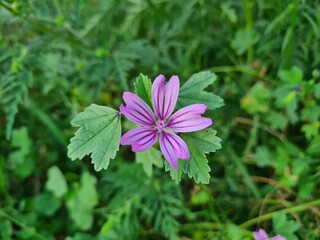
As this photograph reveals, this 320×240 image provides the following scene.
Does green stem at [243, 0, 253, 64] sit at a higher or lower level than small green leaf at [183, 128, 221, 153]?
higher

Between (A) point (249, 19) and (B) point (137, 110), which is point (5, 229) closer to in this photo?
(B) point (137, 110)

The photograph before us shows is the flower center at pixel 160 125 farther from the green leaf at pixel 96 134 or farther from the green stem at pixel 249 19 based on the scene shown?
the green stem at pixel 249 19

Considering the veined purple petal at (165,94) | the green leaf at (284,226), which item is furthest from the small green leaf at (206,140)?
the green leaf at (284,226)

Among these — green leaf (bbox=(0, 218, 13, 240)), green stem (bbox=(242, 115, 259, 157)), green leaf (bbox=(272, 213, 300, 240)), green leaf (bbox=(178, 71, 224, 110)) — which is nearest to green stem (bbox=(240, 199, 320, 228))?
green leaf (bbox=(272, 213, 300, 240))

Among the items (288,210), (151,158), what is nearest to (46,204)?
(151,158)

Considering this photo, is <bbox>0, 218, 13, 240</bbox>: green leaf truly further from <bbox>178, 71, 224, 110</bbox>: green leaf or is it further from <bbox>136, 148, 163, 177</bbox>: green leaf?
<bbox>178, 71, 224, 110</bbox>: green leaf

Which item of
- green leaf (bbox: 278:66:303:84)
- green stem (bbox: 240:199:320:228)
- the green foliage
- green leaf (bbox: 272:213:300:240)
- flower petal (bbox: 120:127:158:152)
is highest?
the green foliage
